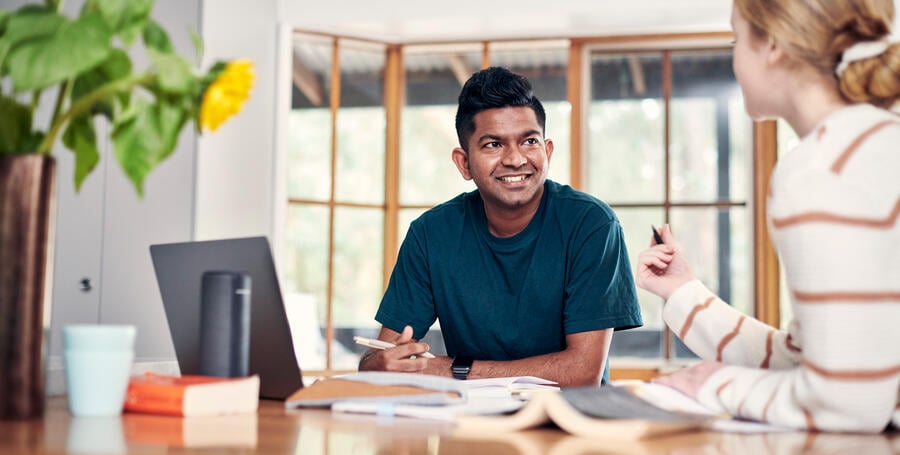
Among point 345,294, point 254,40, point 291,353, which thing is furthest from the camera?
point 345,294

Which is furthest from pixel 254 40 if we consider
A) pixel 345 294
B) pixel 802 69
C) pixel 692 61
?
pixel 802 69

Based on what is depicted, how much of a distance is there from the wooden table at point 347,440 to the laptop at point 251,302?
279mm

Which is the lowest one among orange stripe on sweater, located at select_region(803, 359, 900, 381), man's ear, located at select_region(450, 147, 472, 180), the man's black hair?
orange stripe on sweater, located at select_region(803, 359, 900, 381)

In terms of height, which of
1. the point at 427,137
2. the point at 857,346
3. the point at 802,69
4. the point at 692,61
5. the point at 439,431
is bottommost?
the point at 439,431

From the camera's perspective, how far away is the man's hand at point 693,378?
1.23m

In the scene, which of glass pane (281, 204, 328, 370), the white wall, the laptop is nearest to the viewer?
the laptop

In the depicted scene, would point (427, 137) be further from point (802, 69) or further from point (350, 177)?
point (802, 69)

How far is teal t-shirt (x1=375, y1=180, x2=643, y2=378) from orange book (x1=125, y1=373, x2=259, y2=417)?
1.10 metres

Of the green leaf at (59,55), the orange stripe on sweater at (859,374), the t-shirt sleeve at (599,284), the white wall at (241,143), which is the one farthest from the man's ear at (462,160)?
the white wall at (241,143)

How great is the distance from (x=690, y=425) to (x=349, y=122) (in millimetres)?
4219

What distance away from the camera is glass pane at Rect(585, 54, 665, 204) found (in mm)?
5047

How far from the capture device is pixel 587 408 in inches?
43.8

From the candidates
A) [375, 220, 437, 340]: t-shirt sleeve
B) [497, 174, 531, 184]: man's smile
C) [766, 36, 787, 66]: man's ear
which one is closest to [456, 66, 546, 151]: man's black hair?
[497, 174, 531, 184]: man's smile

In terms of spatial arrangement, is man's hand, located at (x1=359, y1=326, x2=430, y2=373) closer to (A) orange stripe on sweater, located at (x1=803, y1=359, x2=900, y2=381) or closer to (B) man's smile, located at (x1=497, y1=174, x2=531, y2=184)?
(B) man's smile, located at (x1=497, y1=174, x2=531, y2=184)
